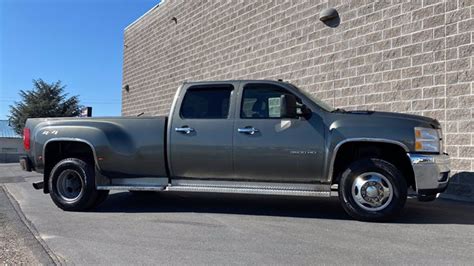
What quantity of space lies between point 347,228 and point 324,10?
22.7ft

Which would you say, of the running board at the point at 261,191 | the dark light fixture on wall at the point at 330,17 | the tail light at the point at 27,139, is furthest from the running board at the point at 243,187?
the dark light fixture on wall at the point at 330,17

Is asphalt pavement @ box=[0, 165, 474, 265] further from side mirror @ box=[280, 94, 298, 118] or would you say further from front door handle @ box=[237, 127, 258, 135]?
side mirror @ box=[280, 94, 298, 118]

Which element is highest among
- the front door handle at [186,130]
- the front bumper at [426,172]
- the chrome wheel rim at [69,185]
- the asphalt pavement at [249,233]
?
the front door handle at [186,130]

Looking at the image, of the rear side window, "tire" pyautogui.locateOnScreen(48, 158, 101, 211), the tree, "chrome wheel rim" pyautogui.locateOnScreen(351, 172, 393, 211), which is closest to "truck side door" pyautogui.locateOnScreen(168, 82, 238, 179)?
the rear side window

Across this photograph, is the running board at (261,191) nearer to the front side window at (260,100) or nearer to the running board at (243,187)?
the running board at (243,187)

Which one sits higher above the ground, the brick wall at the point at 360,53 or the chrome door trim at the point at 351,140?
the brick wall at the point at 360,53

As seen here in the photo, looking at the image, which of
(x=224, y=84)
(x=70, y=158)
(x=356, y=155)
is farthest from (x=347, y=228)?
(x=70, y=158)

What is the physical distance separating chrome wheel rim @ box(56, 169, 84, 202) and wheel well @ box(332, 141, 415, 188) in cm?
403

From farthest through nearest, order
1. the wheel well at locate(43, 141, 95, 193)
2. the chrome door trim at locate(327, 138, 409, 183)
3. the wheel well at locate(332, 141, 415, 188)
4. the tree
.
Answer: the tree
the wheel well at locate(43, 141, 95, 193)
the wheel well at locate(332, 141, 415, 188)
the chrome door trim at locate(327, 138, 409, 183)

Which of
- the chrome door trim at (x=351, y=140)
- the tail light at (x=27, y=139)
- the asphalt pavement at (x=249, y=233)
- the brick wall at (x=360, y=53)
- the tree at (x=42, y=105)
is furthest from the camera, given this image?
the tree at (x=42, y=105)

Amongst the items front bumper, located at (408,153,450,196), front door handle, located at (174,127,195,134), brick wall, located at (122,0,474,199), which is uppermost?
brick wall, located at (122,0,474,199)

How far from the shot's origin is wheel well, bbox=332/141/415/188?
6602 mm

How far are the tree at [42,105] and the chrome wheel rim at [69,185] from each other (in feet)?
155

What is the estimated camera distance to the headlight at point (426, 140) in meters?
6.31
